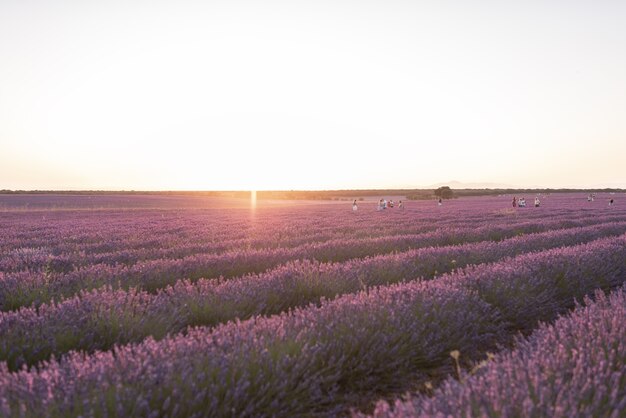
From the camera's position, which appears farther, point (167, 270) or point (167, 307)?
point (167, 270)

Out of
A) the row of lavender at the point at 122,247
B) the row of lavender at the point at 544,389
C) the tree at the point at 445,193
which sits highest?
the tree at the point at 445,193

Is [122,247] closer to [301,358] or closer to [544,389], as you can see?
[301,358]

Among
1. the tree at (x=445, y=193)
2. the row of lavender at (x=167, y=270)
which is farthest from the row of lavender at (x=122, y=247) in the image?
the tree at (x=445, y=193)

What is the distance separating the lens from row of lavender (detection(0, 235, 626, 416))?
6.60ft

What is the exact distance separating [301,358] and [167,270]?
360 cm

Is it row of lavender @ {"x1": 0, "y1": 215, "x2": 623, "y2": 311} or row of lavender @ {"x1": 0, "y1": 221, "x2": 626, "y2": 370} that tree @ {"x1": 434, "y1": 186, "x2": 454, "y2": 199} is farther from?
row of lavender @ {"x1": 0, "y1": 221, "x2": 626, "y2": 370}

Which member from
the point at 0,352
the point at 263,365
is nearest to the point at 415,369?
the point at 263,365

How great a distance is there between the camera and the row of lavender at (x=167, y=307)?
3053 millimetres

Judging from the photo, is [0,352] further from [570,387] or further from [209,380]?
[570,387]

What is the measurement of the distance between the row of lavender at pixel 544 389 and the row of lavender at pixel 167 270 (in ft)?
10.7

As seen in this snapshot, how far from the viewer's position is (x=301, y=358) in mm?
2521

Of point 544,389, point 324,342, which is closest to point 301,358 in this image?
point 324,342

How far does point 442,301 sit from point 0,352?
126 inches

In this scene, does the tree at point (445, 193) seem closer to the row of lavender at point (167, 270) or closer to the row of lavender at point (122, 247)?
the row of lavender at point (122, 247)
